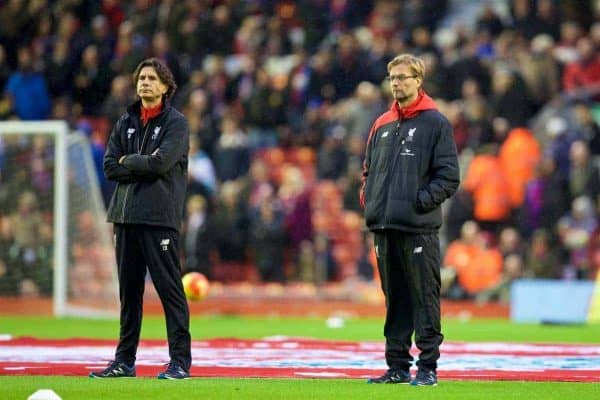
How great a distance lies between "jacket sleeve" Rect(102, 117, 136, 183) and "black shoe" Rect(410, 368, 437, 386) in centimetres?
252

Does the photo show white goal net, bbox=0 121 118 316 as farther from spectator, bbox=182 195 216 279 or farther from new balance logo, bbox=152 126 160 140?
new balance logo, bbox=152 126 160 140

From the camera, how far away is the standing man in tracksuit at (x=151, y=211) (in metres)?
10.1

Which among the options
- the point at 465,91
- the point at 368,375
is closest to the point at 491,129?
the point at 465,91

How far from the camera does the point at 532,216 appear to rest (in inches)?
848

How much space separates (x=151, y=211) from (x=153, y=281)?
51 cm

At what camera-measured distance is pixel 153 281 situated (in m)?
10.2

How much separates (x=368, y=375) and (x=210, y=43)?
53.8ft

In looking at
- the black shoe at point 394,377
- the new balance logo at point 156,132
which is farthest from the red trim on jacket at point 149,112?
the black shoe at point 394,377

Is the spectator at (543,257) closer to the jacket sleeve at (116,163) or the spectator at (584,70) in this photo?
the spectator at (584,70)

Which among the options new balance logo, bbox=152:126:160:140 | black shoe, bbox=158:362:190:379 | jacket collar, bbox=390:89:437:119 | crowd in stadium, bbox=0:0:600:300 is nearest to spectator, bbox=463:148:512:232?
crowd in stadium, bbox=0:0:600:300

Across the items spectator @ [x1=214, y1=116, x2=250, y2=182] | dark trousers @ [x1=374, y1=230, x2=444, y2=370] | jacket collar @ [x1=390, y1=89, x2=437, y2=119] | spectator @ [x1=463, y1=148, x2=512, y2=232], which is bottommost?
dark trousers @ [x1=374, y1=230, x2=444, y2=370]

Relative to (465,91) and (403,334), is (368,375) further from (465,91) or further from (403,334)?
(465,91)

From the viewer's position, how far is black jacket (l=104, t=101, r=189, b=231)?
10.1 m

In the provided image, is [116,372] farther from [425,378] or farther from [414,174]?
[414,174]
